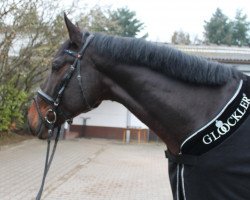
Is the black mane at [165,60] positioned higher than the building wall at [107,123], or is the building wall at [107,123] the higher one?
the black mane at [165,60]

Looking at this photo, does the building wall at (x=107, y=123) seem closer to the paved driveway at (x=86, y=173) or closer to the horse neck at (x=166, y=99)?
the paved driveway at (x=86, y=173)

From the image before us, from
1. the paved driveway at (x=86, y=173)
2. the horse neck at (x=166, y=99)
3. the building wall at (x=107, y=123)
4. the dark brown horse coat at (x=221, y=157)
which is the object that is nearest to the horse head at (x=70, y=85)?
the horse neck at (x=166, y=99)

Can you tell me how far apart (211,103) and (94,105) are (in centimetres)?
72

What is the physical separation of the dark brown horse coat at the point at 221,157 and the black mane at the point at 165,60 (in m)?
0.17

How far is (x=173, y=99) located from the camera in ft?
7.63

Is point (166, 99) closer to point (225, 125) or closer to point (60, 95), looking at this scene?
point (225, 125)

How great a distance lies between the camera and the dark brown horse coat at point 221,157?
2.12 m

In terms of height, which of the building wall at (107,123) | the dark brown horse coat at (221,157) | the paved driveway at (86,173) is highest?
the dark brown horse coat at (221,157)

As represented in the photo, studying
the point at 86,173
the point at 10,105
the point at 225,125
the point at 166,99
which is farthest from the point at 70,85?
the point at 10,105

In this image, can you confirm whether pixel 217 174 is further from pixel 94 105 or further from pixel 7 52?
pixel 7 52

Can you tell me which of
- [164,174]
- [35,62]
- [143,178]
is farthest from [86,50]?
[35,62]

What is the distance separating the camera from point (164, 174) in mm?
10828

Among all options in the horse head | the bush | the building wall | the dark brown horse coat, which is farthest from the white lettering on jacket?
the building wall

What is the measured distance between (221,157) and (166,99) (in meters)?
0.44
